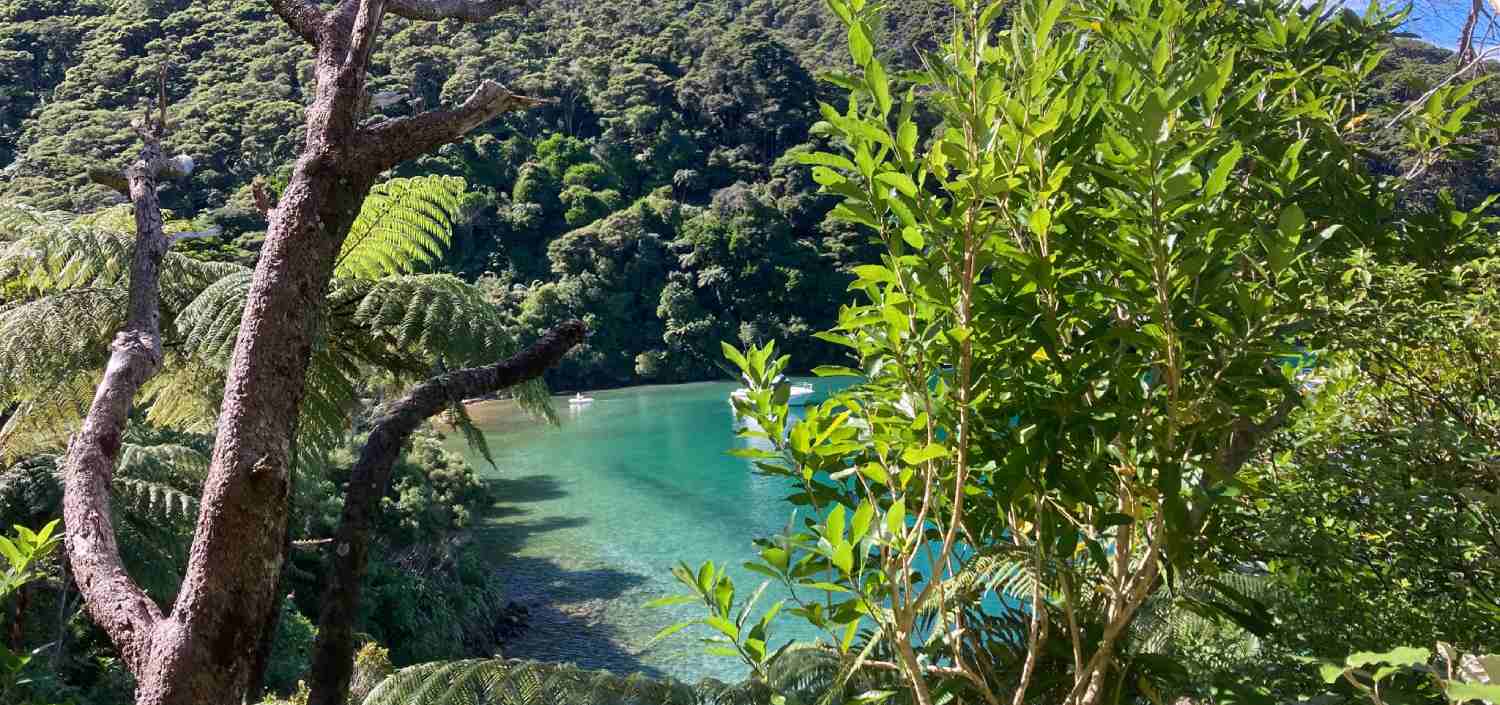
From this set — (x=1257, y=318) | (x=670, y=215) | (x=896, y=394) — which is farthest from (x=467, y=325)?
(x=670, y=215)

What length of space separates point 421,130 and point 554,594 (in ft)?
37.4

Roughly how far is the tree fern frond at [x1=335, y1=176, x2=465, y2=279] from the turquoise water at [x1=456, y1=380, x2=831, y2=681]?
236 inches

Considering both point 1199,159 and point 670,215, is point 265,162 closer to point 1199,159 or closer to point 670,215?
point 670,215

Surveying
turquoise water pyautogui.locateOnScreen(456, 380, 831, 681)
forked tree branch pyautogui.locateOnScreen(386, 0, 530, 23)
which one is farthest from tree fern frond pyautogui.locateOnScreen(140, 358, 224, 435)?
turquoise water pyautogui.locateOnScreen(456, 380, 831, 681)

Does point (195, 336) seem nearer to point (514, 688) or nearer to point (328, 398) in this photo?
point (328, 398)

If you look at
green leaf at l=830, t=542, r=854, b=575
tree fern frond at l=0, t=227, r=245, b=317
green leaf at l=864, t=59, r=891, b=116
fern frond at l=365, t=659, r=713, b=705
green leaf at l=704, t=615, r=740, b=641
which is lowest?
fern frond at l=365, t=659, r=713, b=705

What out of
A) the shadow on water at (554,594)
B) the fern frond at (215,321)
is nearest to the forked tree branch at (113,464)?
the fern frond at (215,321)

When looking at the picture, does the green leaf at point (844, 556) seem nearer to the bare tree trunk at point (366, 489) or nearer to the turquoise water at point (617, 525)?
the bare tree trunk at point (366, 489)

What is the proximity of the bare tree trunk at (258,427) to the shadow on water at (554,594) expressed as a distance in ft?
25.0

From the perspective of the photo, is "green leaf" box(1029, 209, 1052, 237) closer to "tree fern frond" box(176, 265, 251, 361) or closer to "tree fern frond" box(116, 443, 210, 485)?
"tree fern frond" box(176, 265, 251, 361)

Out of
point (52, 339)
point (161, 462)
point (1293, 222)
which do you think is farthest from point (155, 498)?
point (1293, 222)

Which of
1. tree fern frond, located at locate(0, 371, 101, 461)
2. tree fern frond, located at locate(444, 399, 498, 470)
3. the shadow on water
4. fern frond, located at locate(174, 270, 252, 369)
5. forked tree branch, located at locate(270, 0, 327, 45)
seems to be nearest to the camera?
forked tree branch, located at locate(270, 0, 327, 45)

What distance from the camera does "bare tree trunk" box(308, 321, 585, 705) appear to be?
1.48 metres

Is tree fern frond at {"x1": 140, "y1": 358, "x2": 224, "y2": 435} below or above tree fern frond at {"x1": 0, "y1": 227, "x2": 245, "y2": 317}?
below
